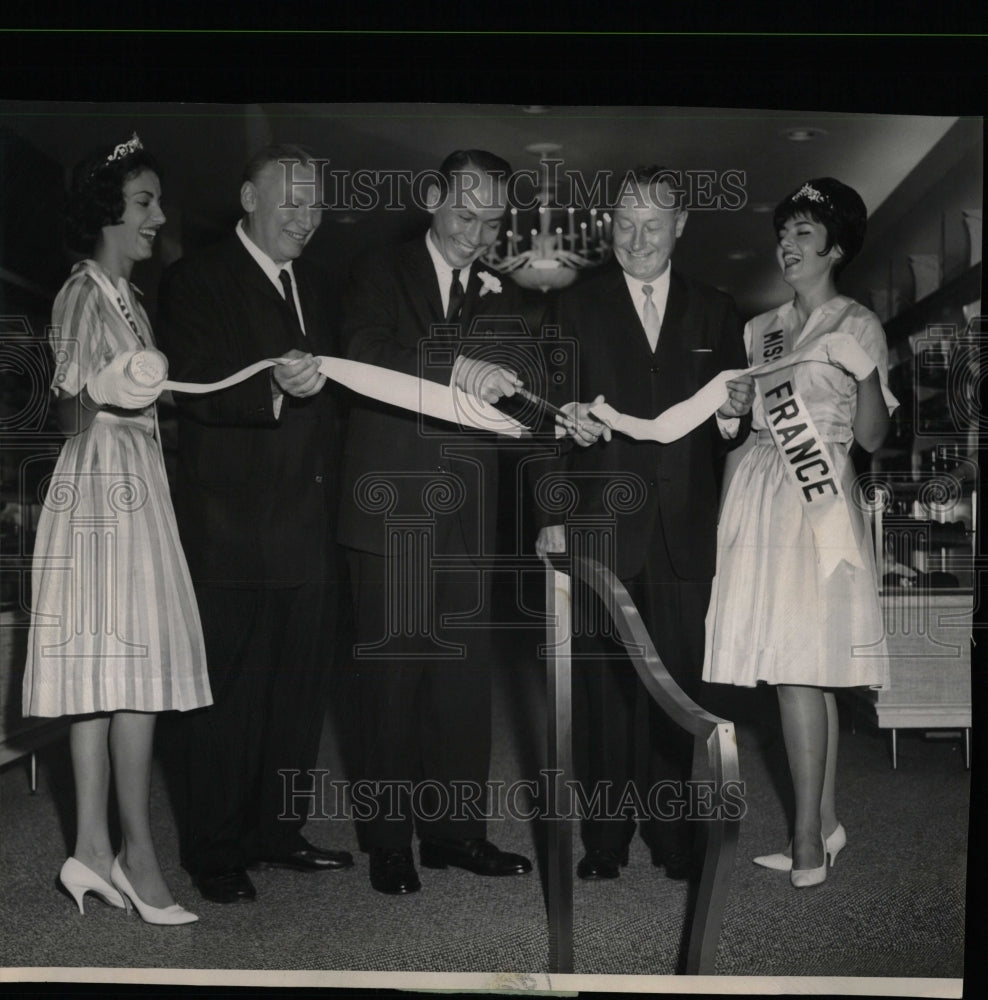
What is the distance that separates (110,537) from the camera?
264 centimetres

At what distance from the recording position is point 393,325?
8.72 feet

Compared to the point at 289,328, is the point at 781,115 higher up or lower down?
higher up

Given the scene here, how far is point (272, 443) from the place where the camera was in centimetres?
263

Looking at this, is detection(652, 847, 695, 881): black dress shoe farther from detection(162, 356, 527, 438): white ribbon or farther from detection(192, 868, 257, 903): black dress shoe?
detection(162, 356, 527, 438): white ribbon

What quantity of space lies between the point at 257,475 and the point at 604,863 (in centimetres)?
109

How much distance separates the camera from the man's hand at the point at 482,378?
104 inches

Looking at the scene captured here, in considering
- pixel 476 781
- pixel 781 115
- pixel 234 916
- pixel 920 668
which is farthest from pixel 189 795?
pixel 781 115

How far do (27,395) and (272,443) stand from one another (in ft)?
1.69

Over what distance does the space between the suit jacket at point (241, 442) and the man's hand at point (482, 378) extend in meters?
0.27

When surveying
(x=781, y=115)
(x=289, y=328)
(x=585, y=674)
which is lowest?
(x=585, y=674)

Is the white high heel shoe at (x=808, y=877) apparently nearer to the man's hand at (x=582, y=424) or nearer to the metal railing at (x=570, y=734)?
the metal railing at (x=570, y=734)

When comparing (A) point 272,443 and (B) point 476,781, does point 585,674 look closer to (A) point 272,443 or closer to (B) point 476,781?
(B) point 476,781

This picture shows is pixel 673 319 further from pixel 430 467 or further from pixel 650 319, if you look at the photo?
pixel 430 467

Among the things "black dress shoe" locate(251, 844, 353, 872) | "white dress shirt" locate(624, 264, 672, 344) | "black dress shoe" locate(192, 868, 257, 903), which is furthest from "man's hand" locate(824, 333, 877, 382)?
"black dress shoe" locate(192, 868, 257, 903)
